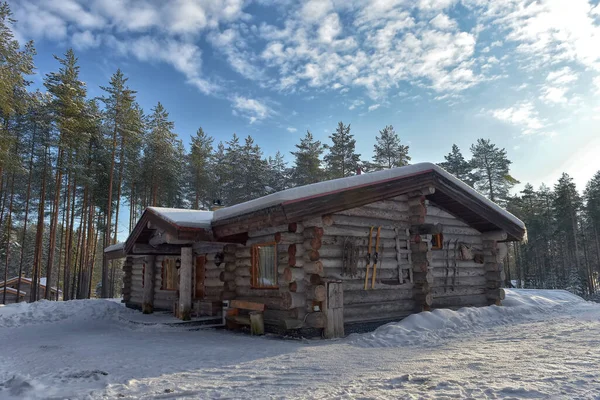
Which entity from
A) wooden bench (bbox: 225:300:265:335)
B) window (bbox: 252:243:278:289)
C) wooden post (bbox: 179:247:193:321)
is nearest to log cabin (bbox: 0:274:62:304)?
wooden post (bbox: 179:247:193:321)

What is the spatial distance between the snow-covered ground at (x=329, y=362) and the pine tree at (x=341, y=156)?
24409 millimetres

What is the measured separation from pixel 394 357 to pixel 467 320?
460 centimetres

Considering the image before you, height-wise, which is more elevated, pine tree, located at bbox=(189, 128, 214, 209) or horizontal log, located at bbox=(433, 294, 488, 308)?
pine tree, located at bbox=(189, 128, 214, 209)

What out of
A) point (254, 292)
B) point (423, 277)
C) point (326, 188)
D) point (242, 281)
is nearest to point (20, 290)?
point (242, 281)

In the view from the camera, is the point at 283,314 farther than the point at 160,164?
No

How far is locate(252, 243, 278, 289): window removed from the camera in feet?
32.6

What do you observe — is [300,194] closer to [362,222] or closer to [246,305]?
[362,222]

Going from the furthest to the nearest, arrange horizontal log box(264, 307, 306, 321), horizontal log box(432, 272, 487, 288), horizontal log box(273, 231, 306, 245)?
horizontal log box(432, 272, 487, 288), horizontal log box(273, 231, 306, 245), horizontal log box(264, 307, 306, 321)

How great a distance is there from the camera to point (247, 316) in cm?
1002

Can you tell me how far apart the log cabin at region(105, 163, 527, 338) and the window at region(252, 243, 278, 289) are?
0.09 feet

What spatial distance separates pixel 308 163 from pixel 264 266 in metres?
25.4

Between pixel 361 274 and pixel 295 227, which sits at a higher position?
pixel 295 227

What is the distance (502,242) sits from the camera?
1431 cm

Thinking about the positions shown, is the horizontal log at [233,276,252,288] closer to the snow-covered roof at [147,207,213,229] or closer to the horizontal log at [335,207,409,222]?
the snow-covered roof at [147,207,213,229]
